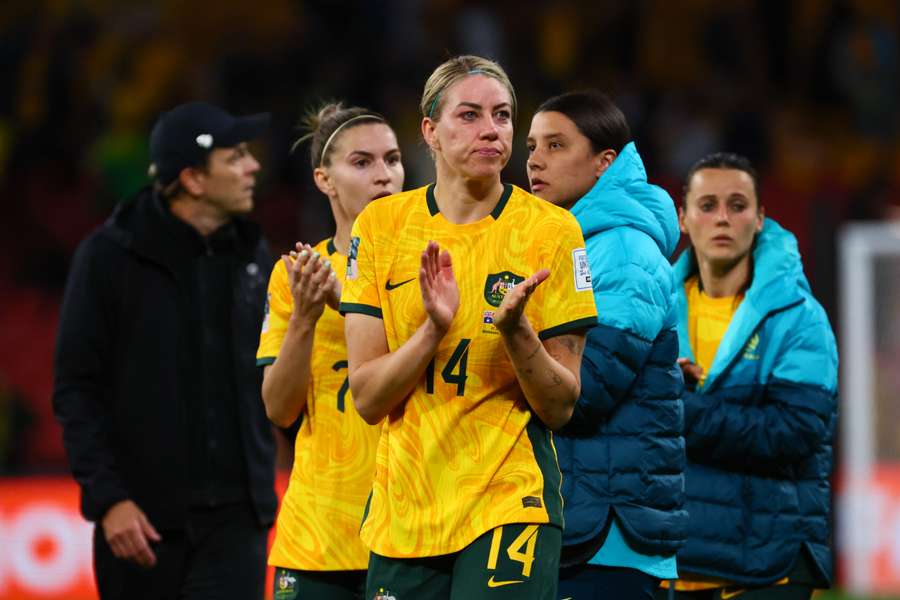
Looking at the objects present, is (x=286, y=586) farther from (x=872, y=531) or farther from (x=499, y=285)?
(x=872, y=531)

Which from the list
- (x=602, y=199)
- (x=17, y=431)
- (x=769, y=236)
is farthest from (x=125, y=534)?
(x=17, y=431)

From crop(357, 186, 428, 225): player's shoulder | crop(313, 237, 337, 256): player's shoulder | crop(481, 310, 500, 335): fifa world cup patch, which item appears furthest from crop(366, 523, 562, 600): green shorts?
crop(313, 237, 337, 256): player's shoulder

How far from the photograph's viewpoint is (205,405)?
5137mm

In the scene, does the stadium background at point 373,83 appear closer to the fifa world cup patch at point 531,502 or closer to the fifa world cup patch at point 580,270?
the fifa world cup patch at point 580,270

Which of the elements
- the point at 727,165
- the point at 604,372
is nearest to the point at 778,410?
the point at 727,165

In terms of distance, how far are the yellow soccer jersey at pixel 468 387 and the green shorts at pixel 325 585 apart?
2.66 feet

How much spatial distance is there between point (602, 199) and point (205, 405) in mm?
1800

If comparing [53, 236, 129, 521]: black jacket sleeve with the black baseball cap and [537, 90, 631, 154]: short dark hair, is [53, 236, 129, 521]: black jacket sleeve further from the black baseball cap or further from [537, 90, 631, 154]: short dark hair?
[537, 90, 631, 154]: short dark hair

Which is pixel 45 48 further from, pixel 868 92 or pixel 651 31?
pixel 868 92

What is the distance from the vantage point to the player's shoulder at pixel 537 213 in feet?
11.3

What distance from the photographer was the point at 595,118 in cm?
424

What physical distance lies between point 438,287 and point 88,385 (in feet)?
7.38

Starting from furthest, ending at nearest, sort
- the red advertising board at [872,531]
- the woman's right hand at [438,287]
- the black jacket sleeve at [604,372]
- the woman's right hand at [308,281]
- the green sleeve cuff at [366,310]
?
1. the red advertising board at [872,531]
2. the woman's right hand at [308,281]
3. the black jacket sleeve at [604,372]
4. the green sleeve cuff at [366,310]
5. the woman's right hand at [438,287]

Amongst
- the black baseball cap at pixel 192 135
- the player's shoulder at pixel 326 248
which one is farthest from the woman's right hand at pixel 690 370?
the black baseball cap at pixel 192 135
